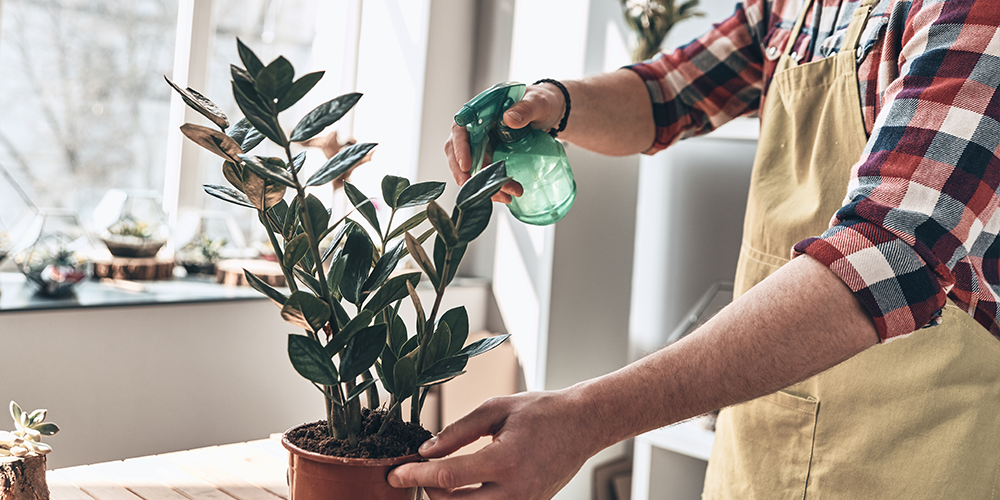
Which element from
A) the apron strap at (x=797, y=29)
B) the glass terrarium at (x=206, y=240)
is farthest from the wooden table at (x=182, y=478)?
the glass terrarium at (x=206, y=240)

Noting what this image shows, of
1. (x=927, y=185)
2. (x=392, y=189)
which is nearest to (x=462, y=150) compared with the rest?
(x=392, y=189)

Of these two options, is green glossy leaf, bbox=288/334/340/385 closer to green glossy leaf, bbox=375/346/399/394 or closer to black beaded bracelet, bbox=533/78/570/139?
green glossy leaf, bbox=375/346/399/394

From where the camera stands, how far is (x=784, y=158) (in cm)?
101

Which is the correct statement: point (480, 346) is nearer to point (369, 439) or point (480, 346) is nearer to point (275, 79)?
point (369, 439)

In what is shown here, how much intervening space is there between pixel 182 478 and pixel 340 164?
59 centimetres

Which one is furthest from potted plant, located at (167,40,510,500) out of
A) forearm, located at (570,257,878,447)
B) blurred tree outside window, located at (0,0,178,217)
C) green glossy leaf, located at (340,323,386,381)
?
blurred tree outside window, located at (0,0,178,217)

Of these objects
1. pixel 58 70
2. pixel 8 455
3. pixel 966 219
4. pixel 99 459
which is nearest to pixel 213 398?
pixel 99 459

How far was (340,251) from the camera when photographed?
2.02ft

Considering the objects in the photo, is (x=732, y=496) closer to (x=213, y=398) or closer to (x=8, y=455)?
(x=8, y=455)

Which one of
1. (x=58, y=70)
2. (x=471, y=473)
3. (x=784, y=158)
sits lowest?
(x=471, y=473)

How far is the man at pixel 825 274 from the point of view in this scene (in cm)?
60

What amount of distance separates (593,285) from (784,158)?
1.41 metres

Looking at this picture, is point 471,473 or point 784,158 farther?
point 784,158

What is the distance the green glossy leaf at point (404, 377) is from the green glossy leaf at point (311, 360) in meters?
0.05
